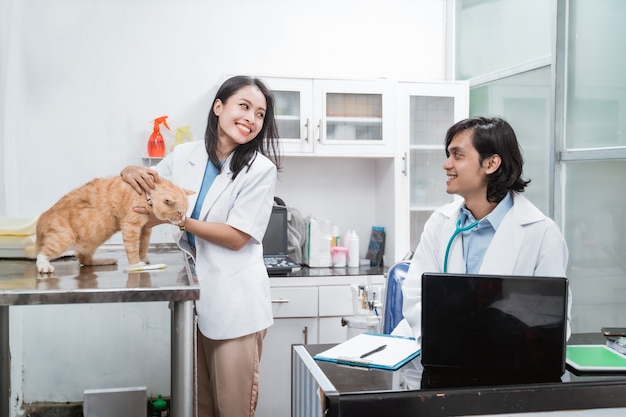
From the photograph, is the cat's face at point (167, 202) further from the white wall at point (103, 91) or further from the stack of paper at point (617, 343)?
the white wall at point (103, 91)

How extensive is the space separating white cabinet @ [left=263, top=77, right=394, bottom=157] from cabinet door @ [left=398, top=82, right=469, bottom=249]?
0.61 feet

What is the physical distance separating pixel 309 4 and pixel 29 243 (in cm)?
254

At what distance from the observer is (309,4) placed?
3842mm

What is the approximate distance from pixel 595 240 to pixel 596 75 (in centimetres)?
75

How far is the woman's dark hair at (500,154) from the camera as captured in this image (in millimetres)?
2082

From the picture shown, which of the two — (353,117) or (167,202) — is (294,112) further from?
(167,202)

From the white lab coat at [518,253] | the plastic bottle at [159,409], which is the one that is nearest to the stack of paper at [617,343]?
the white lab coat at [518,253]

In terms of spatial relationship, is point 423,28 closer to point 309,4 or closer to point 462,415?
point 309,4

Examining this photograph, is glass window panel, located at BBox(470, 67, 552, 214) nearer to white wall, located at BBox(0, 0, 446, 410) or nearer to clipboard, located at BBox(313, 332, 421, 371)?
white wall, located at BBox(0, 0, 446, 410)

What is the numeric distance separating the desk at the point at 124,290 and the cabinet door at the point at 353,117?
6.38 ft

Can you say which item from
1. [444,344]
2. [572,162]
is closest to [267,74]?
[572,162]

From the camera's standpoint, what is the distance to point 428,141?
12.4 feet

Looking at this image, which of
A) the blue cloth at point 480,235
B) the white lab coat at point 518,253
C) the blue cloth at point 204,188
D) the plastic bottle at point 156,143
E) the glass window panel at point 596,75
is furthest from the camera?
the plastic bottle at point 156,143

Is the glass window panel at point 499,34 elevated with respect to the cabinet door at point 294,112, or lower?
elevated
